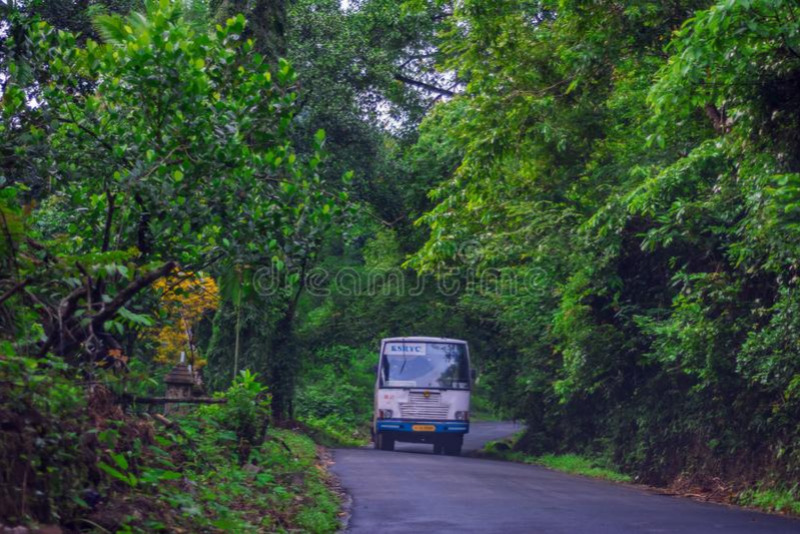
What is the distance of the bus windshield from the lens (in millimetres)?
27406

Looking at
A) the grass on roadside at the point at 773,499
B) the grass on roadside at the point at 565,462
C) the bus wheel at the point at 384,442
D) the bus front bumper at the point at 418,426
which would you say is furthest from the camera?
the bus wheel at the point at 384,442

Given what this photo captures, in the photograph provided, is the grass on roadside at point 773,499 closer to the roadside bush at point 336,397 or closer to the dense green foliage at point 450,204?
the dense green foliage at point 450,204

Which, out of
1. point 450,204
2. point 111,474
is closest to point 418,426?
point 450,204

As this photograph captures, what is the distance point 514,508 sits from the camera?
11766mm

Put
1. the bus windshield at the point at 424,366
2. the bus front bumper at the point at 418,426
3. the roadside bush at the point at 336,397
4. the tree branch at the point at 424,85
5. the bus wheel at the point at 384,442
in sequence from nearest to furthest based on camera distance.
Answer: the bus front bumper at the point at 418,426 → the bus windshield at the point at 424,366 → the bus wheel at the point at 384,442 → the tree branch at the point at 424,85 → the roadside bush at the point at 336,397

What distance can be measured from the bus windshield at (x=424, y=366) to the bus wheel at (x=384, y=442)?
1544 mm

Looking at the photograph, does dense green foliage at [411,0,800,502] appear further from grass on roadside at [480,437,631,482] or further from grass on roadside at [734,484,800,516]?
grass on roadside at [480,437,631,482]

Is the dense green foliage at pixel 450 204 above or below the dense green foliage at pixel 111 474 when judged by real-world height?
above

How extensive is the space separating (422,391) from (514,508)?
15.4 m

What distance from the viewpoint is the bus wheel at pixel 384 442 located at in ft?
91.6

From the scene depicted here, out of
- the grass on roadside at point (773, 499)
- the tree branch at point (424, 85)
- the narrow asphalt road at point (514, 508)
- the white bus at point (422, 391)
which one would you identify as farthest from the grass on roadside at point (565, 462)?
the tree branch at point (424, 85)

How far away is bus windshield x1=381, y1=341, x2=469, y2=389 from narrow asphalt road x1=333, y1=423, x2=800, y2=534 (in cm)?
979

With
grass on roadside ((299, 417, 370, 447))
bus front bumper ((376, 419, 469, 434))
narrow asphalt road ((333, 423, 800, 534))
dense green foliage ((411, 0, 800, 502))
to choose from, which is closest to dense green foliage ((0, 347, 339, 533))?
narrow asphalt road ((333, 423, 800, 534))

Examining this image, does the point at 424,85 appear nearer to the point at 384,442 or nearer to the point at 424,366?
the point at 424,366
